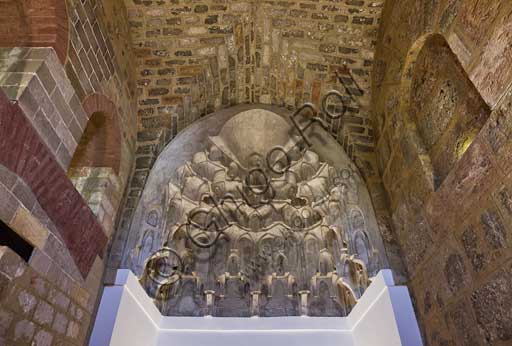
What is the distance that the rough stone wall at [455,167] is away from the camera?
203 cm

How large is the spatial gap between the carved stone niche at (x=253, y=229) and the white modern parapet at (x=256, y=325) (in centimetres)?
16

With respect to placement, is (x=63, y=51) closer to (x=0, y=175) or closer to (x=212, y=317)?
(x=0, y=175)

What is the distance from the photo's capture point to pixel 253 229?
14.8 ft

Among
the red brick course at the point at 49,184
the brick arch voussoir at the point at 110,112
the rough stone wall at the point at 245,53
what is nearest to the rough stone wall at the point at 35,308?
the red brick course at the point at 49,184

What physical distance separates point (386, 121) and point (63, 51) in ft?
11.5

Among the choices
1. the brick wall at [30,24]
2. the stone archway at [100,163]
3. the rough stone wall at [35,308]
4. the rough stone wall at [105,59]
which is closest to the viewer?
the rough stone wall at [35,308]

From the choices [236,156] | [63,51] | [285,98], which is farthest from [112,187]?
[285,98]

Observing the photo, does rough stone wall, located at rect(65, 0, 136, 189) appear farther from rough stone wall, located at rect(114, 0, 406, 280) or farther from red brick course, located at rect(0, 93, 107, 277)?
red brick course, located at rect(0, 93, 107, 277)

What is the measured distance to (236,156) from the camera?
207 inches

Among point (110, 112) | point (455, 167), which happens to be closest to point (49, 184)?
point (110, 112)

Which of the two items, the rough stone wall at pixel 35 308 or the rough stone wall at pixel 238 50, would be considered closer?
the rough stone wall at pixel 35 308

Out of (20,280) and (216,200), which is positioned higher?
(216,200)

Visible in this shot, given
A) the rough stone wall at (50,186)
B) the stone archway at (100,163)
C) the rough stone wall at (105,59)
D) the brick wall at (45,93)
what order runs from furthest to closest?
the stone archway at (100,163) < the rough stone wall at (105,59) < the brick wall at (45,93) < the rough stone wall at (50,186)

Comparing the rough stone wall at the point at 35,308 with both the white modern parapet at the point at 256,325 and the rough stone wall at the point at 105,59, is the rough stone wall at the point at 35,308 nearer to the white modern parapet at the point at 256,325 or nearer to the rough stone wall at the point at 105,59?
the white modern parapet at the point at 256,325
